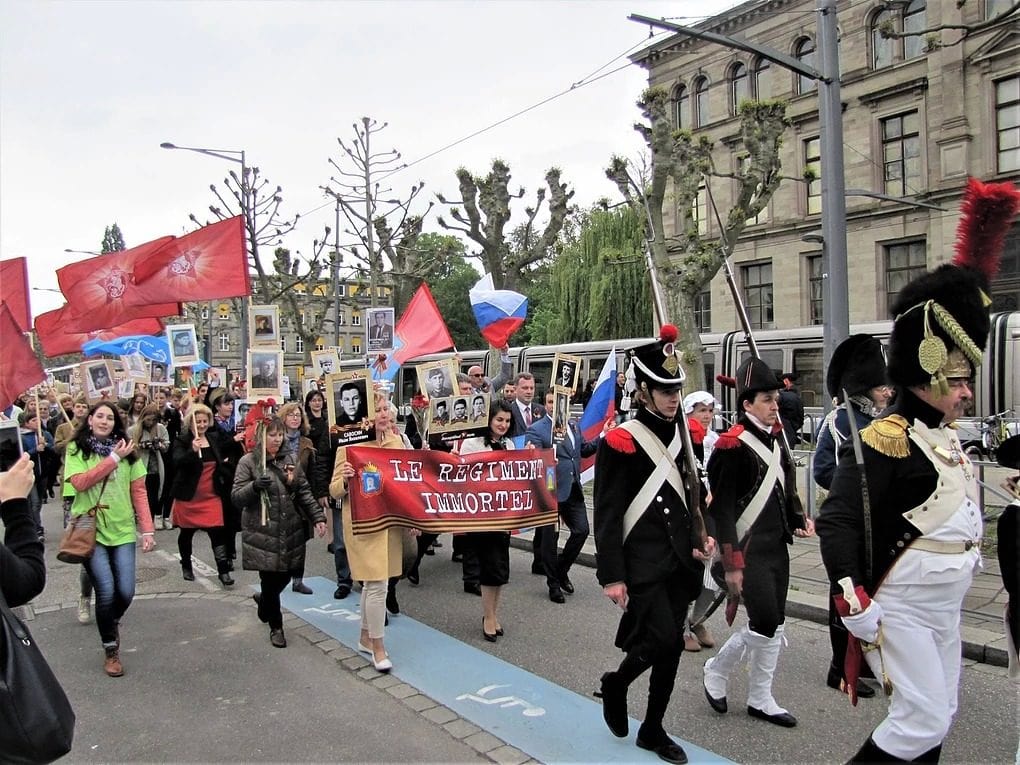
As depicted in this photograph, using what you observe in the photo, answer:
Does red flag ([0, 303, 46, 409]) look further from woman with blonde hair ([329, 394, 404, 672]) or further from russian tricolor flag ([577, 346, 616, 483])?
russian tricolor flag ([577, 346, 616, 483])

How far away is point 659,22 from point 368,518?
6355 millimetres

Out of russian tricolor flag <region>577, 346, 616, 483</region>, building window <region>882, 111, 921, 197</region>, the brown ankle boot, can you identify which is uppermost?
building window <region>882, 111, 921, 197</region>

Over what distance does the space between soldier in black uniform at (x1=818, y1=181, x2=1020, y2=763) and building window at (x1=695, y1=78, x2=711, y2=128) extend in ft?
118

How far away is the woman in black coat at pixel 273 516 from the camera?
19.0ft

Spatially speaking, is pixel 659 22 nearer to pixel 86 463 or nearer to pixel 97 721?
pixel 86 463

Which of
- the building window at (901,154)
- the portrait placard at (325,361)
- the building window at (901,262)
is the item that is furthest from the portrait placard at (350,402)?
the building window at (901,154)

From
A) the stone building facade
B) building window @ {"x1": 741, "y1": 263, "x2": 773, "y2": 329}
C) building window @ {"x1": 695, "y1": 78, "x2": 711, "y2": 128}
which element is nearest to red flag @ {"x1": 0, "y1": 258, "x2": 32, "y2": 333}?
the stone building facade

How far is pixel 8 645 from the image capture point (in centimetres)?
245

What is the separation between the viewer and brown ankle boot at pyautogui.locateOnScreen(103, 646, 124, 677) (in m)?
5.36

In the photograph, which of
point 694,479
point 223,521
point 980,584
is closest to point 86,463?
point 223,521

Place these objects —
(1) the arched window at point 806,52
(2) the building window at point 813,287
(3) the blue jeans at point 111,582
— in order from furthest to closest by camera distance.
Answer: (2) the building window at point 813,287, (1) the arched window at point 806,52, (3) the blue jeans at point 111,582

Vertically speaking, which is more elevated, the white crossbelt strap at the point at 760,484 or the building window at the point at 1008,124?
the building window at the point at 1008,124

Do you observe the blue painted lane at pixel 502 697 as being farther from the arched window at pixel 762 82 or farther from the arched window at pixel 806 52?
the arched window at pixel 762 82

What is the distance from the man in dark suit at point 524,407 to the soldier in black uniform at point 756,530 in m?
3.02
